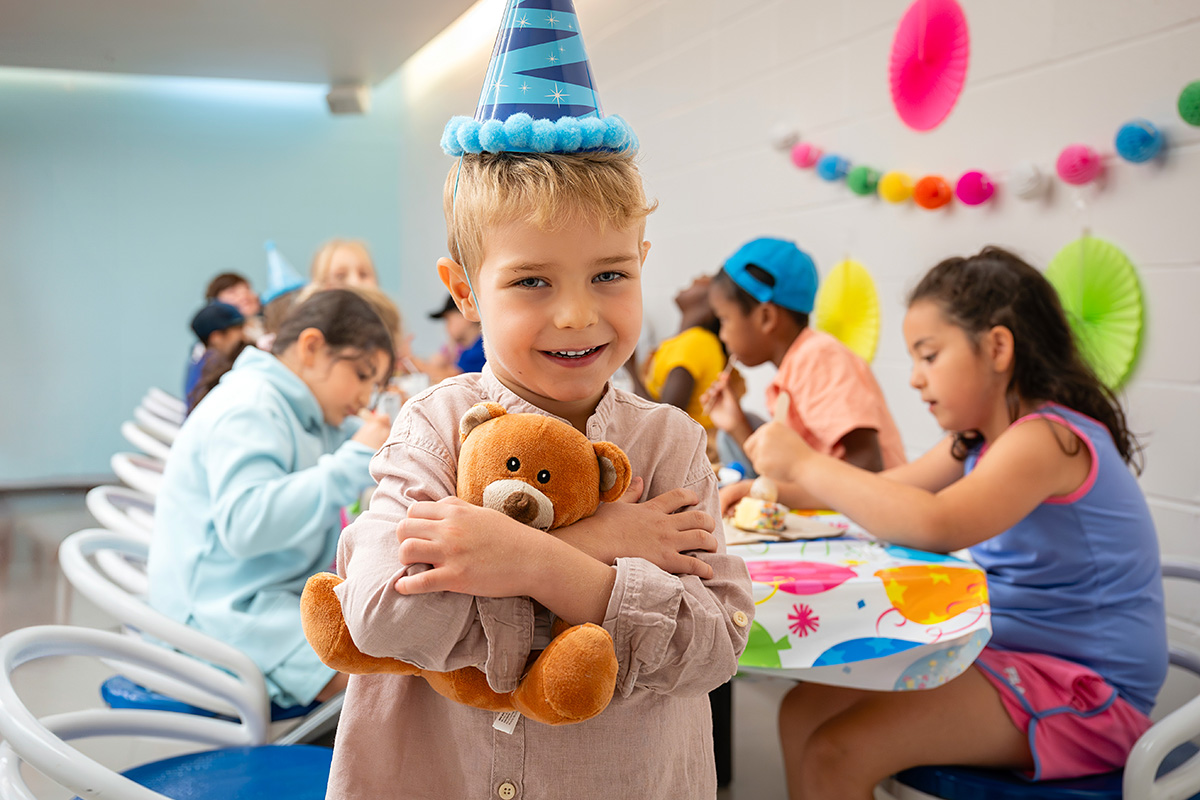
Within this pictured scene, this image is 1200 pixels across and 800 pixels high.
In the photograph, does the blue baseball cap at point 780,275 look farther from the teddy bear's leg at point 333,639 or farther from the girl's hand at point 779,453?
the teddy bear's leg at point 333,639

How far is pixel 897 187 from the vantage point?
271 centimetres

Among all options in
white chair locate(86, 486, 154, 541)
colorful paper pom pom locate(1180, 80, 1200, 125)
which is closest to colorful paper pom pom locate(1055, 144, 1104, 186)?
colorful paper pom pom locate(1180, 80, 1200, 125)

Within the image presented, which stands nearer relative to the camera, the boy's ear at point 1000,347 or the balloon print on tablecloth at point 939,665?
the balloon print on tablecloth at point 939,665

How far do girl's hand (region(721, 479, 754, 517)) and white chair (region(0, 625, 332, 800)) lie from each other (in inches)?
30.7

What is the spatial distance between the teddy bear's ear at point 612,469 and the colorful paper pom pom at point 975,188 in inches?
80.7

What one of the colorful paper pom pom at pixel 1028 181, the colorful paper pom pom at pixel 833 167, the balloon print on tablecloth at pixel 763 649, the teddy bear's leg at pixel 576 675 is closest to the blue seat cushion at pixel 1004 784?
the balloon print on tablecloth at pixel 763 649

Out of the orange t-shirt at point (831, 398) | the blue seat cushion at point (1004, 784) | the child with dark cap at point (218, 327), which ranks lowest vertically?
the blue seat cushion at point (1004, 784)

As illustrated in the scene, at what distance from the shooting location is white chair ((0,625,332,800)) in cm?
102

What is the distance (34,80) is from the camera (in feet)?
22.0

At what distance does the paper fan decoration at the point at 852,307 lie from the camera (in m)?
2.94

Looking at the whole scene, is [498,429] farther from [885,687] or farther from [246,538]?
[246,538]

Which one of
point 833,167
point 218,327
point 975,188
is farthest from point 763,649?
point 218,327

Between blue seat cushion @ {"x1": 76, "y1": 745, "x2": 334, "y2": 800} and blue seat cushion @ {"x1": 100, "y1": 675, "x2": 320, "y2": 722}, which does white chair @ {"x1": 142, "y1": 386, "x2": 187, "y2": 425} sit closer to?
blue seat cushion @ {"x1": 100, "y1": 675, "x2": 320, "y2": 722}

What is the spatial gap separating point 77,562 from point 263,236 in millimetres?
6536
